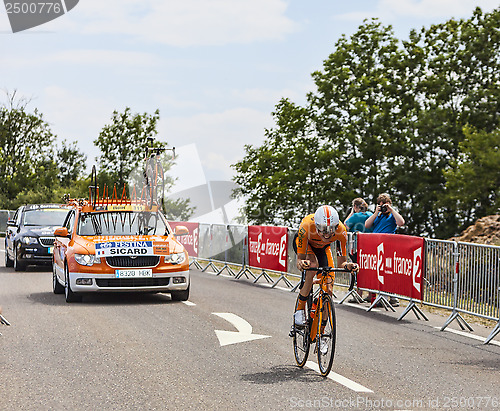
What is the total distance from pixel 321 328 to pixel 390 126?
40.2 metres

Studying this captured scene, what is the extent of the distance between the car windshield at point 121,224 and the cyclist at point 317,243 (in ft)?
21.9

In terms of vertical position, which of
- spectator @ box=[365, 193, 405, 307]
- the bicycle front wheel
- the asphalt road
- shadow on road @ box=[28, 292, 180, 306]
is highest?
spectator @ box=[365, 193, 405, 307]

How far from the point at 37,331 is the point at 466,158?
33694 mm

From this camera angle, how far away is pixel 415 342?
393 inches

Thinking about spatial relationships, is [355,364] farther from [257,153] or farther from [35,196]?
[35,196]

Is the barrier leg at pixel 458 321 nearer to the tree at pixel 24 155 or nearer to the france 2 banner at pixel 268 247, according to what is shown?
the france 2 banner at pixel 268 247

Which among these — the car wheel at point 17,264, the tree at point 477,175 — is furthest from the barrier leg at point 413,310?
the tree at point 477,175

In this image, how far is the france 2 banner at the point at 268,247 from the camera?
1806cm

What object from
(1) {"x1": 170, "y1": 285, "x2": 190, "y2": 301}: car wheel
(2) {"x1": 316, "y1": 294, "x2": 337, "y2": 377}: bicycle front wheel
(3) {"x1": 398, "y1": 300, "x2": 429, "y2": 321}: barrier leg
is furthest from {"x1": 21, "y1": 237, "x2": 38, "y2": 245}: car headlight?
(2) {"x1": 316, "y1": 294, "x2": 337, "y2": 377}: bicycle front wheel

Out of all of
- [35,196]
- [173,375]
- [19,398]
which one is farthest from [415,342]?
[35,196]

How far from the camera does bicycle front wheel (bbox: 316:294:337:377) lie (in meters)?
7.39

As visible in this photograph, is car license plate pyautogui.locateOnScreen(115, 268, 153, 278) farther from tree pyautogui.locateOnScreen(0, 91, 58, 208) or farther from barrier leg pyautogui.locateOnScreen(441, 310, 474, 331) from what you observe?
tree pyautogui.locateOnScreen(0, 91, 58, 208)

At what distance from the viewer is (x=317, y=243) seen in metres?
7.87

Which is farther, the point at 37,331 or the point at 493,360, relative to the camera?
the point at 37,331
